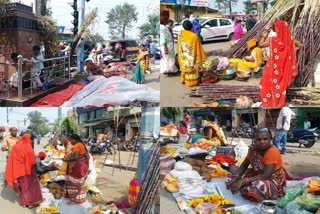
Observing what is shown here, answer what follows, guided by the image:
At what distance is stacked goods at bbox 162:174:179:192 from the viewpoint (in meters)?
3.27

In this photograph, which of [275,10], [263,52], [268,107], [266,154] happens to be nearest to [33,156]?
[266,154]

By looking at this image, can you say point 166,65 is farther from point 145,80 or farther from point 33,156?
point 33,156

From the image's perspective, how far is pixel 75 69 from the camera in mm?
3721

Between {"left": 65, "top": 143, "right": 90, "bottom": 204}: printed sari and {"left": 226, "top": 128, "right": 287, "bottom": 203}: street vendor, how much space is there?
135cm

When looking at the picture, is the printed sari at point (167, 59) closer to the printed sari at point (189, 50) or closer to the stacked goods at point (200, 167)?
the printed sari at point (189, 50)

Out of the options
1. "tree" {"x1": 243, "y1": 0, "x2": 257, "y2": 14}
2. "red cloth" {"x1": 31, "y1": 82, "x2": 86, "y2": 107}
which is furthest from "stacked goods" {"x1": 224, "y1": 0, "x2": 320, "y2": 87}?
"red cloth" {"x1": 31, "y1": 82, "x2": 86, "y2": 107}

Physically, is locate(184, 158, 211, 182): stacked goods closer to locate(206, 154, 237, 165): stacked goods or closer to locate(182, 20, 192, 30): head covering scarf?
locate(206, 154, 237, 165): stacked goods

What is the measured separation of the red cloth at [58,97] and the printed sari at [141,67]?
0.58 m

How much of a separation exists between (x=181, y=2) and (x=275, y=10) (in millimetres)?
1476

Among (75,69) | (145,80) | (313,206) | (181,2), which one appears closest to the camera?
(313,206)

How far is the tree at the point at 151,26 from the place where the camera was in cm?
327

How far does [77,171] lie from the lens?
313 cm

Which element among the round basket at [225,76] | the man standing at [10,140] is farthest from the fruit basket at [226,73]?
the man standing at [10,140]

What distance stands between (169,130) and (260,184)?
39.2 inches
